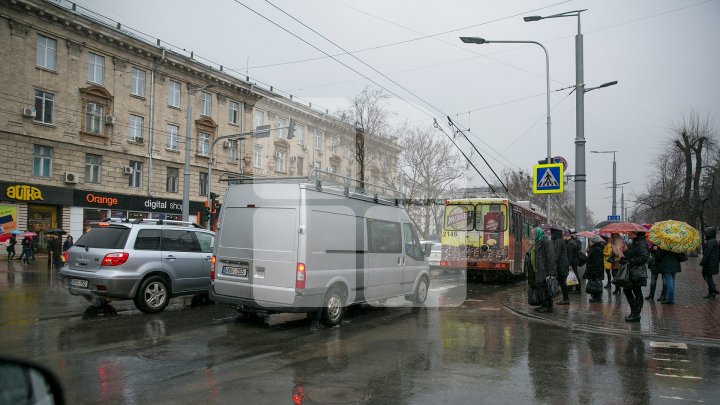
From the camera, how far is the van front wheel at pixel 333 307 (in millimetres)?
8484

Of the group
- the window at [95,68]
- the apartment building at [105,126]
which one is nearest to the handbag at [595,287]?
the apartment building at [105,126]

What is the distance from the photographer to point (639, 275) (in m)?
9.45

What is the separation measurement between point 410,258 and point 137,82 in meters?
27.3

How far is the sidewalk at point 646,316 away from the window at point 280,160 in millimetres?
26661

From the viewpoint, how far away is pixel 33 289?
45.3 ft

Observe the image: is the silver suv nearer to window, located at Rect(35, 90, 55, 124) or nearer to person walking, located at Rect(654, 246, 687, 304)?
person walking, located at Rect(654, 246, 687, 304)

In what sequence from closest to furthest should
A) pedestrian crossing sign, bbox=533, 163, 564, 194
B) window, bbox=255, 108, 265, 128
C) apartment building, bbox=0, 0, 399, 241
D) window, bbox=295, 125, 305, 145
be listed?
pedestrian crossing sign, bbox=533, 163, 564, 194, apartment building, bbox=0, 0, 399, 241, window, bbox=295, 125, 305, 145, window, bbox=255, 108, 265, 128

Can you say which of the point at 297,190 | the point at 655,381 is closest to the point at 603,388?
the point at 655,381

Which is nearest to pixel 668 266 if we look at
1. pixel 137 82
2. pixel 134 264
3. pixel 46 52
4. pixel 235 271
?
pixel 235 271

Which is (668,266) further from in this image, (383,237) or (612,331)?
(383,237)

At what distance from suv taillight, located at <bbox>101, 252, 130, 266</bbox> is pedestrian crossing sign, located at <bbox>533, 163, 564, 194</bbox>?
11.8m

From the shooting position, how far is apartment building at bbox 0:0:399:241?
997 inches

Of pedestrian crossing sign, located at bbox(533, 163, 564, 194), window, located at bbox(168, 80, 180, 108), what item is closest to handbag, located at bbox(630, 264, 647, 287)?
pedestrian crossing sign, located at bbox(533, 163, 564, 194)

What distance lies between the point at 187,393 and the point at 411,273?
22.8 feet
